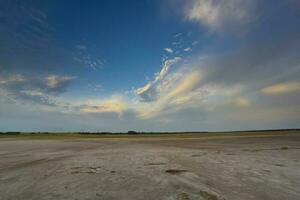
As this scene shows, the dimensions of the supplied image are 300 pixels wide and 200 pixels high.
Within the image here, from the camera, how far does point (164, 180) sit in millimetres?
8797

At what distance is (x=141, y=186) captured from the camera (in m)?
8.10

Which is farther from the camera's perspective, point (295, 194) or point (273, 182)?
point (273, 182)

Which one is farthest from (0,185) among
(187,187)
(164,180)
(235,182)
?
(235,182)

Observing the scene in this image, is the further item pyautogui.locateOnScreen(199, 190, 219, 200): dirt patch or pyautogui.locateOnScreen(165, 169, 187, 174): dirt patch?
pyautogui.locateOnScreen(165, 169, 187, 174): dirt patch

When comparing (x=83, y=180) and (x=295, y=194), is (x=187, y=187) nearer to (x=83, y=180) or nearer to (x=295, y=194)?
(x=295, y=194)

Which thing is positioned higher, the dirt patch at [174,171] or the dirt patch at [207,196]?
the dirt patch at [174,171]

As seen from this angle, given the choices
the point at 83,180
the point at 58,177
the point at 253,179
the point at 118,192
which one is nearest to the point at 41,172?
the point at 58,177

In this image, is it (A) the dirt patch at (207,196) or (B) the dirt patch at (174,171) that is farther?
(B) the dirt patch at (174,171)

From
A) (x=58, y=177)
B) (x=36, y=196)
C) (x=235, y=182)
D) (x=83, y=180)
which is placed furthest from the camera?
(x=58, y=177)

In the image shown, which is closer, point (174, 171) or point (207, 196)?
point (207, 196)

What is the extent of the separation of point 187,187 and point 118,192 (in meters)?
2.34

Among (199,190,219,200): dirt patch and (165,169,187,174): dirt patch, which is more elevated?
(165,169,187,174): dirt patch

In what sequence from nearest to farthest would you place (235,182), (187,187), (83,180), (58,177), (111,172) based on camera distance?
(187,187)
(235,182)
(83,180)
(58,177)
(111,172)

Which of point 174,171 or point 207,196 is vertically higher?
point 174,171
